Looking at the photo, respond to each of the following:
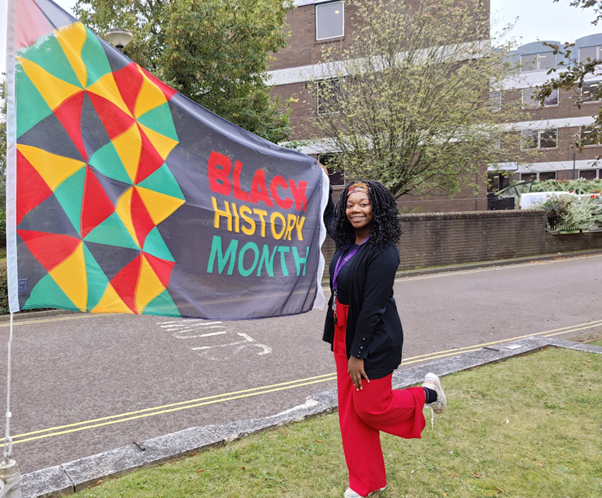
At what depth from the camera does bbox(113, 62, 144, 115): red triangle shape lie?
2965 mm

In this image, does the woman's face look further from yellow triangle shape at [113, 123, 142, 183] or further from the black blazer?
yellow triangle shape at [113, 123, 142, 183]

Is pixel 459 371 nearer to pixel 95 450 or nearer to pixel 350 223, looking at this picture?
pixel 350 223

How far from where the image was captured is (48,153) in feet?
8.61

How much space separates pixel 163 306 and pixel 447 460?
2.21 m

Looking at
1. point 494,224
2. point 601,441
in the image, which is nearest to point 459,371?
point 601,441

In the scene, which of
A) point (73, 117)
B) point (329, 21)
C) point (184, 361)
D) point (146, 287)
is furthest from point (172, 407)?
point (329, 21)

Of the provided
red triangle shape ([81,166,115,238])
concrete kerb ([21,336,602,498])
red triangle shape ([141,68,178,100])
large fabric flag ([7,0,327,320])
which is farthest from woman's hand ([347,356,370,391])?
red triangle shape ([141,68,178,100])

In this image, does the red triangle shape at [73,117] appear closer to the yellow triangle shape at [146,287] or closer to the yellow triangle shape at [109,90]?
the yellow triangle shape at [109,90]

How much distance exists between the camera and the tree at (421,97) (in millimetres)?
16828

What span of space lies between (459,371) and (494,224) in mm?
15262

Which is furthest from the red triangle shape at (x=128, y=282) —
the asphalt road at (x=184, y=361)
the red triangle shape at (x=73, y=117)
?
the asphalt road at (x=184, y=361)

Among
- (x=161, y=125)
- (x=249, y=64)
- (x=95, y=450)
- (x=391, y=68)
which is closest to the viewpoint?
(x=161, y=125)

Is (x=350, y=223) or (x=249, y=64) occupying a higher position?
(x=249, y=64)

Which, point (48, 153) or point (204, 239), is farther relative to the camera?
point (204, 239)
